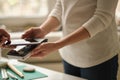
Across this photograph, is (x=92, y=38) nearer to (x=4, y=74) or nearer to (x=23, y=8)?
(x=4, y=74)

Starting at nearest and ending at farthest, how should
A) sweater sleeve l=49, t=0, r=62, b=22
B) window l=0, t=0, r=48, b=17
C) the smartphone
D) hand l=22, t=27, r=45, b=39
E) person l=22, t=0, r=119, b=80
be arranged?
the smartphone → person l=22, t=0, r=119, b=80 → hand l=22, t=27, r=45, b=39 → sweater sleeve l=49, t=0, r=62, b=22 → window l=0, t=0, r=48, b=17

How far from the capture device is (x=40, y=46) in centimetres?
116

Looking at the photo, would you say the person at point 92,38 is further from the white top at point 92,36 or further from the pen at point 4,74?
the pen at point 4,74

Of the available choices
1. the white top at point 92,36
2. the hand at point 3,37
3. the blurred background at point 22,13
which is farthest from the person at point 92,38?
the blurred background at point 22,13

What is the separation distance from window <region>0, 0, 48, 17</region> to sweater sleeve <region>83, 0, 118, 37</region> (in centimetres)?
149

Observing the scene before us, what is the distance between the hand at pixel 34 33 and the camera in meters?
1.43

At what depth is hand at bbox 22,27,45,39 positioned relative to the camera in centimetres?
143

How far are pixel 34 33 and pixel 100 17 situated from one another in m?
0.39

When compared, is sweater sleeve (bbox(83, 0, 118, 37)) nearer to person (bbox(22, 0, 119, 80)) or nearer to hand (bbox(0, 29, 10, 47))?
person (bbox(22, 0, 119, 80))

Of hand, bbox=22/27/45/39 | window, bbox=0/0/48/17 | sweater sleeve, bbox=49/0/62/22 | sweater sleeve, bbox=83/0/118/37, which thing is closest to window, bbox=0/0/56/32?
window, bbox=0/0/48/17

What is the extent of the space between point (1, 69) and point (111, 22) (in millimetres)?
596

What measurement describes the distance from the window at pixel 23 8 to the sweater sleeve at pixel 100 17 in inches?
58.8

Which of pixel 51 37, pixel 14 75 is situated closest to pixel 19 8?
pixel 51 37

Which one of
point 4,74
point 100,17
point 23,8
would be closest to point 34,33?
point 4,74
